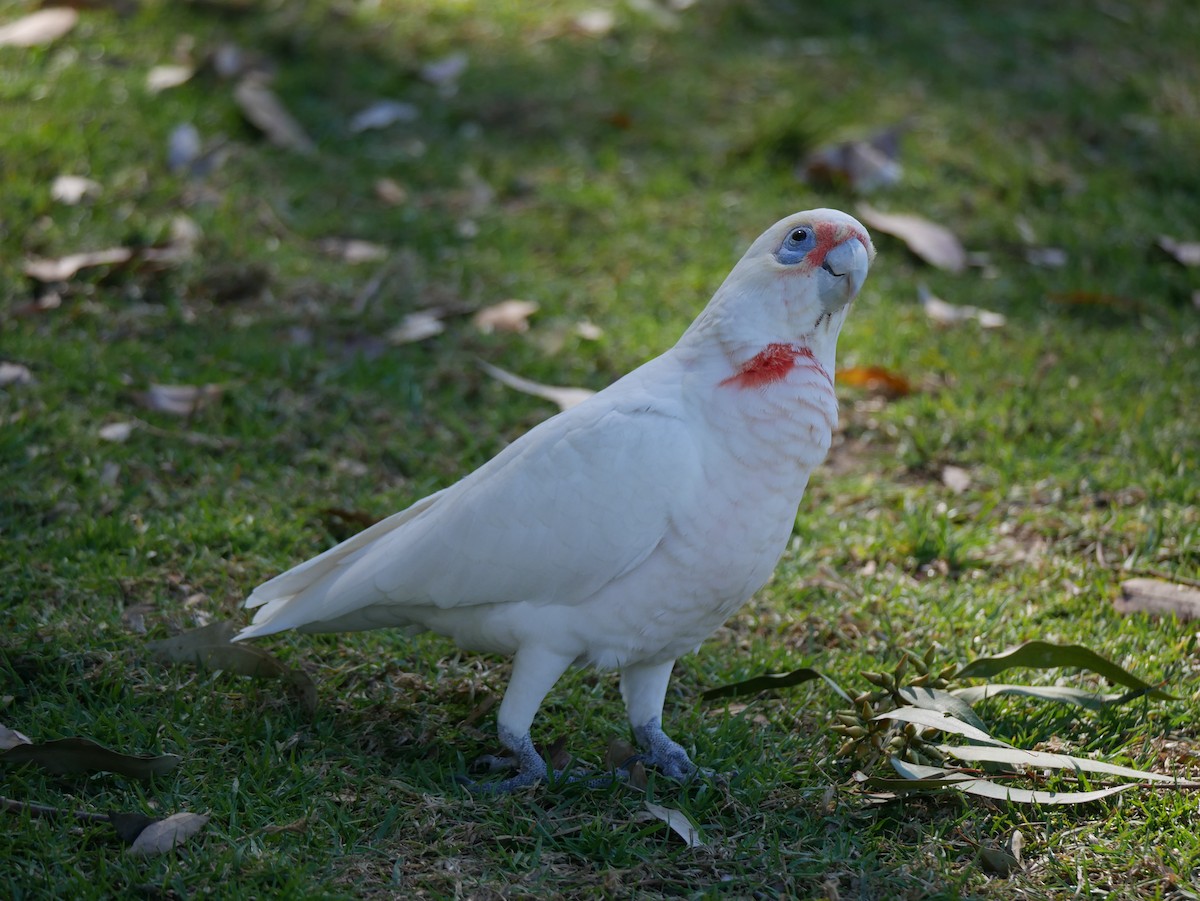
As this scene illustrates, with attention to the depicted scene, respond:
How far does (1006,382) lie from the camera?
12.5 ft

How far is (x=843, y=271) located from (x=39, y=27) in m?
4.35

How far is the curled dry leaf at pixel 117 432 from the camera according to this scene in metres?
3.25

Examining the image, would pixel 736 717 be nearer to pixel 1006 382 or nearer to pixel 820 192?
pixel 1006 382

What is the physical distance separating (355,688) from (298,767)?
330 millimetres

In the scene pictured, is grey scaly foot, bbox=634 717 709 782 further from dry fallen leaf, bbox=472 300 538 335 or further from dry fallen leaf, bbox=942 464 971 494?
dry fallen leaf, bbox=472 300 538 335

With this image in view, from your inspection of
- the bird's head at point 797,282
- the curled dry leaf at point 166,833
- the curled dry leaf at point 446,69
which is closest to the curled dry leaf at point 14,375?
the curled dry leaf at point 166,833

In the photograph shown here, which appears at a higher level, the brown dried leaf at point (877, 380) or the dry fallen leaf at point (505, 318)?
the dry fallen leaf at point (505, 318)

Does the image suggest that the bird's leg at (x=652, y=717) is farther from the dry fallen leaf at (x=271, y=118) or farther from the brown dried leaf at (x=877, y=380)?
the dry fallen leaf at (x=271, y=118)

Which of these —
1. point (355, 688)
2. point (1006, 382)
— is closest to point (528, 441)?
point (355, 688)

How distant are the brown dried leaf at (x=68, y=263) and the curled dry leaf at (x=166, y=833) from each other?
7.54 ft

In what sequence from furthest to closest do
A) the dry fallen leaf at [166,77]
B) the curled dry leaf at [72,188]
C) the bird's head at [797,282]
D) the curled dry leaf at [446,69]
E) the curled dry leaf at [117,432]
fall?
the curled dry leaf at [446,69]
the dry fallen leaf at [166,77]
the curled dry leaf at [72,188]
the curled dry leaf at [117,432]
the bird's head at [797,282]

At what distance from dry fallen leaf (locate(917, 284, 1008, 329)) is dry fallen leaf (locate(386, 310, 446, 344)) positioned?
1684 mm

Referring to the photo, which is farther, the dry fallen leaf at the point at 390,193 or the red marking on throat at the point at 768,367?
the dry fallen leaf at the point at 390,193

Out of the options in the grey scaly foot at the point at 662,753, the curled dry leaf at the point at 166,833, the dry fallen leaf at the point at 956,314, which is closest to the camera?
the curled dry leaf at the point at 166,833
